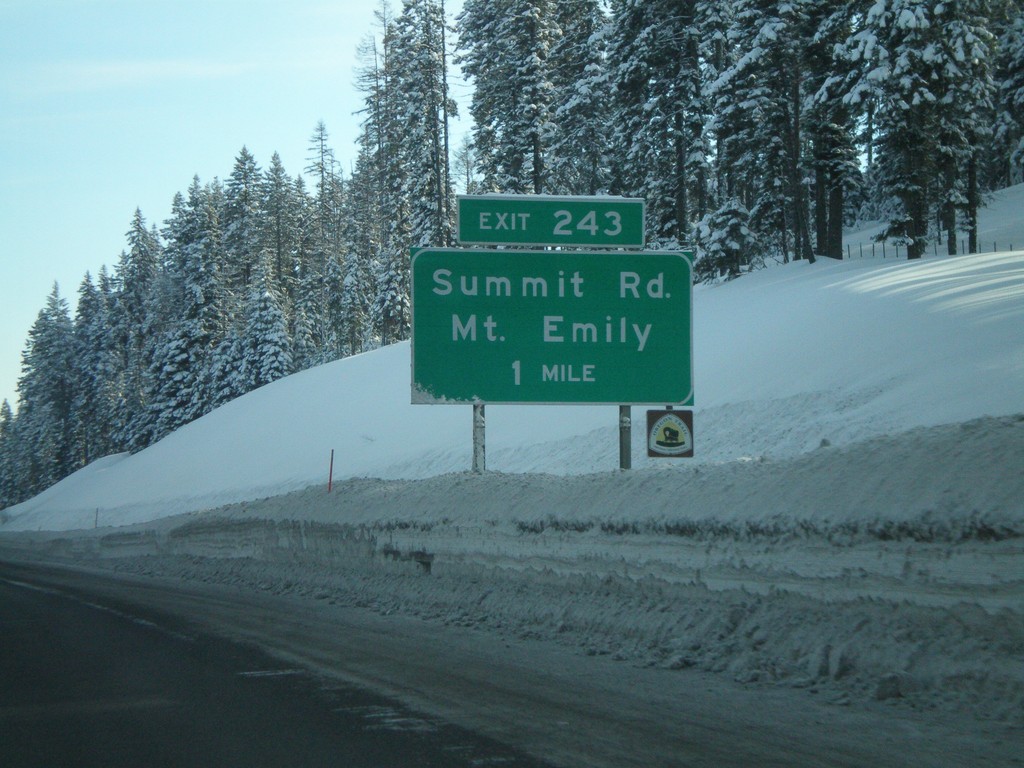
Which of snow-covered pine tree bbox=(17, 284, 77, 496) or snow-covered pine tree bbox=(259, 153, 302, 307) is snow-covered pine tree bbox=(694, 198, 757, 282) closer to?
snow-covered pine tree bbox=(259, 153, 302, 307)

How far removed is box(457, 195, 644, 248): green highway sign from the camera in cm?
1412

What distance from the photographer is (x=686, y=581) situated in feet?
30.0

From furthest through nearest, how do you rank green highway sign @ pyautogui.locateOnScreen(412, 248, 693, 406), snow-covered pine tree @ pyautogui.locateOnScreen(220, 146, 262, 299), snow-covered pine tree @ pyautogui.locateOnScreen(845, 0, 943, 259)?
1. snow-covered pine tree @ pyautogui.locateOnScreen(220, 146, 262, 299)
2. snow-covered pine tree @ pyautogui.locateOnScreen(845, 0, 943, 259)
3. green highway sign @ pyautogui.locateOnScreen(412, 248, 693, 406)

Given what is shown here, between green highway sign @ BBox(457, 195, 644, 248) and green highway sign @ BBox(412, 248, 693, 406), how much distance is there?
0.87ft

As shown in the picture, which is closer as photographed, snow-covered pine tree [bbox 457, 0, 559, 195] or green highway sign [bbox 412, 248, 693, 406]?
green highway sign [bbox 412, 248, 693, 406]

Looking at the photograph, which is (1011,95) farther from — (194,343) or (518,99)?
(194,343)

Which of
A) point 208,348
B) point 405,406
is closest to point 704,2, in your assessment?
point 405,406

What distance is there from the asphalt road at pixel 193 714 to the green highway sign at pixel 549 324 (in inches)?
206

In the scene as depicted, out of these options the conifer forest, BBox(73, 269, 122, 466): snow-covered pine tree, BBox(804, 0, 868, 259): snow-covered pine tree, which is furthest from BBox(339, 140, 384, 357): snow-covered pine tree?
BBox(804, 0, 868, 259): snow-covered pine tree

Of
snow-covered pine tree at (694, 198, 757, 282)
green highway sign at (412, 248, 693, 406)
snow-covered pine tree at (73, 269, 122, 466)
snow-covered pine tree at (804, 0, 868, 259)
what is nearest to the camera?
green highway sign at (412, 248, 693, 406)

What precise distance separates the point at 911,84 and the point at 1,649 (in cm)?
3382

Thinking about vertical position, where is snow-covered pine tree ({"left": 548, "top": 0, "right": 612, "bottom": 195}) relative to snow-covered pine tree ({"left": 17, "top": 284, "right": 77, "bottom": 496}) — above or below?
above

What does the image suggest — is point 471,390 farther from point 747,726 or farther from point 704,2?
point 704,2

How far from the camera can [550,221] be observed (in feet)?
46.6
